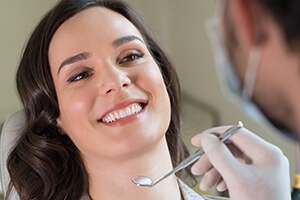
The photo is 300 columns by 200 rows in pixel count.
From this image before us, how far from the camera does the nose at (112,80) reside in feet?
3.26

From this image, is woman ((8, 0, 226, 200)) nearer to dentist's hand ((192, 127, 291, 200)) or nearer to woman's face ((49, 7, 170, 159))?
woman's face ((49, 7, 170, 159))

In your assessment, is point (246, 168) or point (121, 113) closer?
point (246, 168)

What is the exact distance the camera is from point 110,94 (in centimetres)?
100

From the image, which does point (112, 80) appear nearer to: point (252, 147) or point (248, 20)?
point (252, 147)

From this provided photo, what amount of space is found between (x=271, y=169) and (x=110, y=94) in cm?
44

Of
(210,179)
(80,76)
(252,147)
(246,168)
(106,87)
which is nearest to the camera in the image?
(246,168)

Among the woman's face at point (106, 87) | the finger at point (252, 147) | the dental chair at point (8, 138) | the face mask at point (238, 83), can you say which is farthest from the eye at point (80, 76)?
the face mask at point (238, 83)

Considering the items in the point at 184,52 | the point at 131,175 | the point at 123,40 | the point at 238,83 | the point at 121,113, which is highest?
the point at 238,83

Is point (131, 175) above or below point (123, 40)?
below

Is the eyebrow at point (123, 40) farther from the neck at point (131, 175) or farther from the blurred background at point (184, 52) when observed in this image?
the blurred background at point (184, 52)

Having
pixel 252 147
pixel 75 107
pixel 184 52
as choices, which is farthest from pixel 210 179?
pixel 184 52

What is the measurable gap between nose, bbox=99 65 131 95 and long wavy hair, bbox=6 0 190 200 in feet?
0.72

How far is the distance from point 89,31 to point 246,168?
62 centimetres

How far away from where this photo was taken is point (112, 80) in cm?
100
